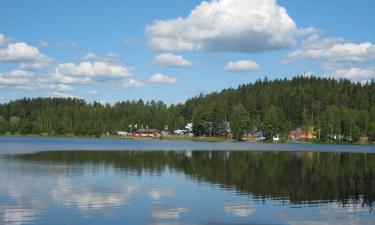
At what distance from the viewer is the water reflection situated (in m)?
26.4

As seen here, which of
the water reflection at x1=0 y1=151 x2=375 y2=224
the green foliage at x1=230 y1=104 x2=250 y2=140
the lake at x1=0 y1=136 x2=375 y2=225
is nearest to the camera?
the lake at x1=0 y1=136 x2=375 y2=225

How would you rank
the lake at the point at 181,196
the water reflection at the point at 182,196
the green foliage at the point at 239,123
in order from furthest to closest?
the green foliage at the point at 239,123 → the water reflection at the point at 182,196 → the lake at the point at 181,196

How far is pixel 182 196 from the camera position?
34.0 meters

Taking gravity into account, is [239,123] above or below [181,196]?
above

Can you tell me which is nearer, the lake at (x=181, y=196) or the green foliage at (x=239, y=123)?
the lake at (x=181, y=196)

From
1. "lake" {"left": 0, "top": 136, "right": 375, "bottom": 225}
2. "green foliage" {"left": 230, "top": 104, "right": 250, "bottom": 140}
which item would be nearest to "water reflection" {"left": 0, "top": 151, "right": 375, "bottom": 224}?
"lake" {"left": 0, "top": 136, "right": 375, "bottom": 225}

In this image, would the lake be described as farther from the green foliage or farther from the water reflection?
the green foliage

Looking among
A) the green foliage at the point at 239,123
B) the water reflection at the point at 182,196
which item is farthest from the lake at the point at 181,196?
the green foliage at the point at 239,123

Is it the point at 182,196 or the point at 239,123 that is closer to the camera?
the point at 182,196

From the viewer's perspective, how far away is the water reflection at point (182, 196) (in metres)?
26.4

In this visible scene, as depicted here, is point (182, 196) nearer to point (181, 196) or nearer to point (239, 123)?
point (181, 196)

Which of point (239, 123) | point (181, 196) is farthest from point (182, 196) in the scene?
point (239, 123)

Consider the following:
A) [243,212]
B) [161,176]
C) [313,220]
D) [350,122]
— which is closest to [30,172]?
[161,176]

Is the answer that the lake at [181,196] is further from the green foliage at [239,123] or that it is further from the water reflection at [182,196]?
the green foliage at [239,123]
